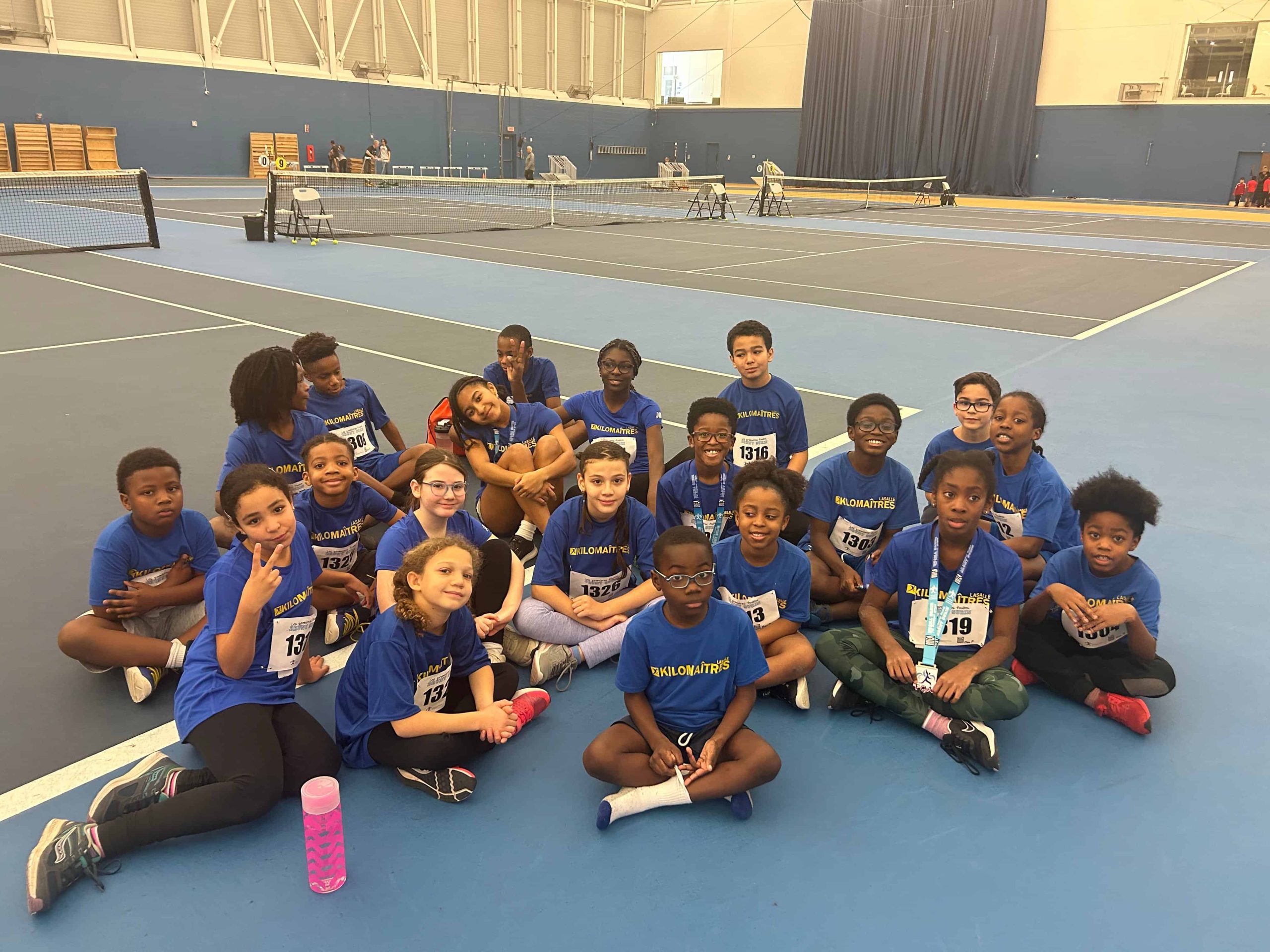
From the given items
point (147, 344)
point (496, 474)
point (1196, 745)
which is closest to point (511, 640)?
point (496, 474)

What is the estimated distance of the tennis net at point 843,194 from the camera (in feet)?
93.8

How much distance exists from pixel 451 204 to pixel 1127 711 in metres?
27.3

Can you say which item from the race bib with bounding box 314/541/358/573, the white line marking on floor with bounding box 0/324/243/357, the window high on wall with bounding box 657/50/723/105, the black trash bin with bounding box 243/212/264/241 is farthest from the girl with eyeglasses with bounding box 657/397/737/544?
the window high on wall with bounding box 657/50/723/105

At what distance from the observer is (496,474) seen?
474 cm

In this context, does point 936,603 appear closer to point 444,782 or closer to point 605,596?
point 605,596

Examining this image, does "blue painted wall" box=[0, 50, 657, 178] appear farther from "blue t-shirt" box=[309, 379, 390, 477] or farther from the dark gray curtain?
"blue t-shirt" box=[309, 379, 390, 477]

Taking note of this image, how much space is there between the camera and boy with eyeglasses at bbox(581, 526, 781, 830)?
289 centimetres

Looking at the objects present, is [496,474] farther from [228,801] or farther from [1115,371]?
[1115,371]

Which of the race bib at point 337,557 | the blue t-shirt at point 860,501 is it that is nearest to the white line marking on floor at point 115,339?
the race bib at point 337,557

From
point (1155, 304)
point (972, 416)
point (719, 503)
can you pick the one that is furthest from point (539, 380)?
point (1155, 304)

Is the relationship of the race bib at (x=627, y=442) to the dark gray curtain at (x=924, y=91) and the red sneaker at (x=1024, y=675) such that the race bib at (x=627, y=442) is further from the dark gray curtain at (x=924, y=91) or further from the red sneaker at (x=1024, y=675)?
the dark gray curtain at (x=924, y=91)

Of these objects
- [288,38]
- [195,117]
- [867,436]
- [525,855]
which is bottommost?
[525,855]

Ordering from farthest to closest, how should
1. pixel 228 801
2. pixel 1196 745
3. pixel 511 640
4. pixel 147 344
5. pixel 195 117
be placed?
1. pixel 195 117
2. pixel 147 344
3. pixel 511 640
4. pixel 1196 745
5. pixel 228 801

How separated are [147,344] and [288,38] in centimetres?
3044
